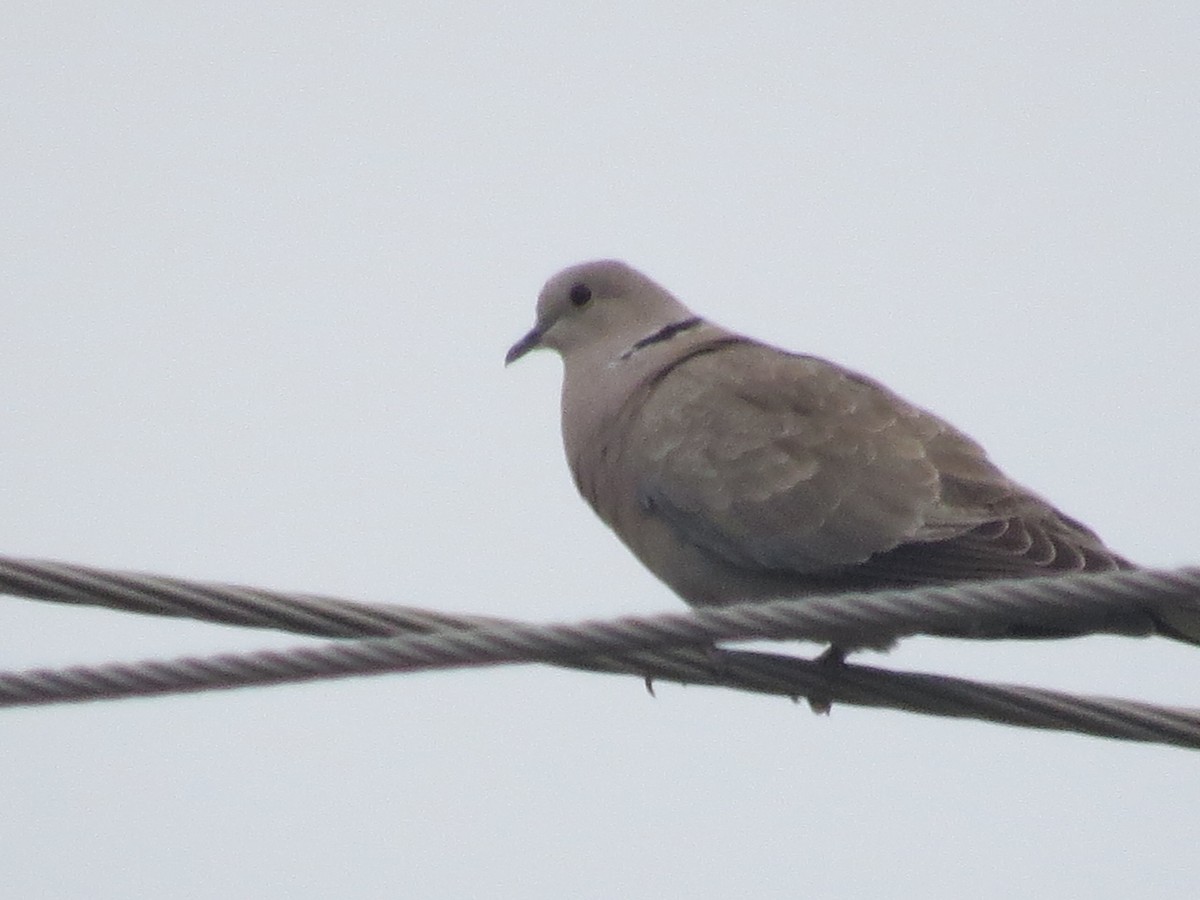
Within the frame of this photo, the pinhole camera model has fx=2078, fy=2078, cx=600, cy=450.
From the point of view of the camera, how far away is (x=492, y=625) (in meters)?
2.99

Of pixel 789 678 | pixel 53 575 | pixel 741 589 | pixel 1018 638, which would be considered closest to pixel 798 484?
pixel 741 589

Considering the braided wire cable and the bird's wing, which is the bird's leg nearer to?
the bird's wing

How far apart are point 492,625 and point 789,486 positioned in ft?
5.65

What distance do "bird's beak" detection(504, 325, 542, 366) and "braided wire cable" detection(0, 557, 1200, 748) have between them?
2.97m

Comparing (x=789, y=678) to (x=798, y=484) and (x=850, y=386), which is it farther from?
(x=850, y=386)

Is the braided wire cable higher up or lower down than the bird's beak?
lower down

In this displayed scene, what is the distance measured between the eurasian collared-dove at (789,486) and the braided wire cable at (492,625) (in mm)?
1158

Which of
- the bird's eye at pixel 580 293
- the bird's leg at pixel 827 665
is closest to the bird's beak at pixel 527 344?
the bird's eye at pixel 580 293

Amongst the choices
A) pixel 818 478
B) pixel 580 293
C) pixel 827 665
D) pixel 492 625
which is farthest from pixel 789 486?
pixel 492 625

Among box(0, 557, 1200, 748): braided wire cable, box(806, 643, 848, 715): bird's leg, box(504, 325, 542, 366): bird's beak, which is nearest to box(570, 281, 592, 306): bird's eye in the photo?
box(504, 325, 542, 366): bird's beak

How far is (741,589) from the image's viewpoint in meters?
4.62

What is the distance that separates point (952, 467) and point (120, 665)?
2.20 meters

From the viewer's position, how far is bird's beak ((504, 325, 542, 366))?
237 inches

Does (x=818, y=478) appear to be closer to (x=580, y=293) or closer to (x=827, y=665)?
(x=827, y=665)
